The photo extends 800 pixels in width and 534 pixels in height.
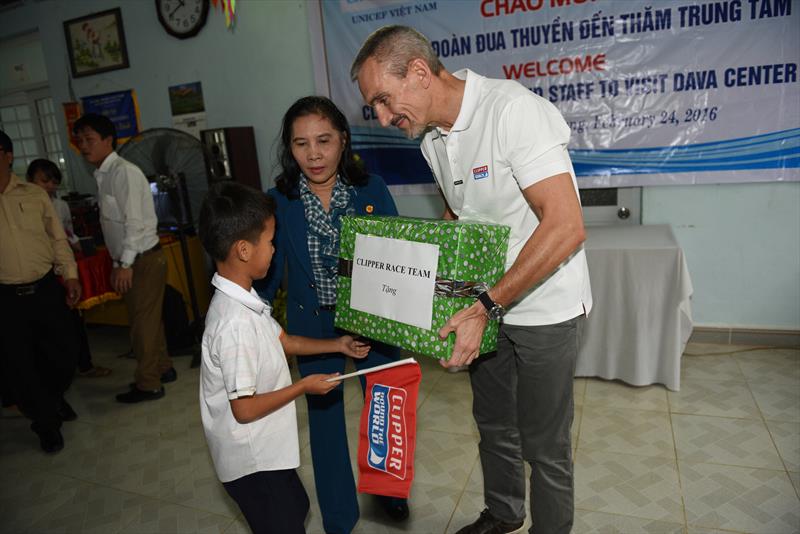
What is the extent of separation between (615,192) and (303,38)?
2212 millimetres

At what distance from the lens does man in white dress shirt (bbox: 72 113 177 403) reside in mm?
2695

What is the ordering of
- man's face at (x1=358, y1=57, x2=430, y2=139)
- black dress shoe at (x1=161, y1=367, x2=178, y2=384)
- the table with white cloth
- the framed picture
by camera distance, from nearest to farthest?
man's face at (x1=358, y1=57, x2=430, y2=139)
the table with white cloth
black dress shoe at (x1=161, y1=367, x2=178, y2=384)
the framed picture

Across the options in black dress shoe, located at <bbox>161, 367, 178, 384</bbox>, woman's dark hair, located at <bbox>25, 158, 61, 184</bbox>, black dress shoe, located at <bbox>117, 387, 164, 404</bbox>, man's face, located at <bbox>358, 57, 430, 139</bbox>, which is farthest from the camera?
woman's dark hair, located at <bbox>25, 158, 61, 184</bbox>

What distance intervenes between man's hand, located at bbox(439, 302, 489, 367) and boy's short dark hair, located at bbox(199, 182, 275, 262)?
0.49 m

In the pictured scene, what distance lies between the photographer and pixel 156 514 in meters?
1.97

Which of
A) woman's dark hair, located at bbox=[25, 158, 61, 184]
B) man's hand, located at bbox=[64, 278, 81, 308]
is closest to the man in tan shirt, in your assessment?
man's hand, located at bbox=[64, 278, 81, 308]

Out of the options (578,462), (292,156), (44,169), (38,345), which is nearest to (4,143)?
(38,345)

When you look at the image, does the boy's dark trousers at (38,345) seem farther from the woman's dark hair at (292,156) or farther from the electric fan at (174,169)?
the woman's dark hair at (292,156)

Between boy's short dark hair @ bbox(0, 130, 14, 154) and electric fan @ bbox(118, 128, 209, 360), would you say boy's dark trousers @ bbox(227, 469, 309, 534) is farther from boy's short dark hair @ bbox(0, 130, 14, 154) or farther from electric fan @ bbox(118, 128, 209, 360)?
electric fan @ bbox(118, 128, 209, 360)

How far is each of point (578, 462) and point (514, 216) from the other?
1.29 meters

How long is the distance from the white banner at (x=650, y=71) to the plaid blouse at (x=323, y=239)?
1.91 metres

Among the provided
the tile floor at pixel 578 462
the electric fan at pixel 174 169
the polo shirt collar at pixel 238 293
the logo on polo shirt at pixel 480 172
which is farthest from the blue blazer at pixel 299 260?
the electric fan at pixel 174 169

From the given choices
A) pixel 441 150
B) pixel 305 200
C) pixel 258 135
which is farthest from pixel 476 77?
pixel 258 135

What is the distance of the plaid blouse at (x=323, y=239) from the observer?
1.44 meters
